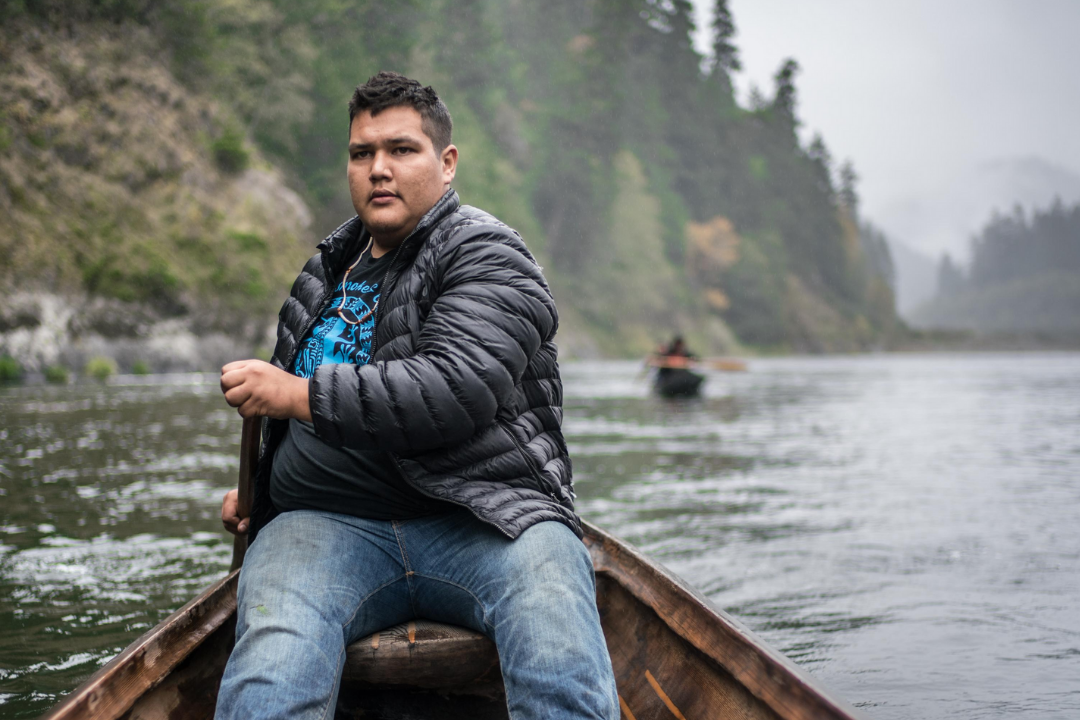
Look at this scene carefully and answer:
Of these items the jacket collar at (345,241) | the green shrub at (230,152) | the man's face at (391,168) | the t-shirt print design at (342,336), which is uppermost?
the green shrub at (230,152)

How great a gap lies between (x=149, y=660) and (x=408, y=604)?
63cm

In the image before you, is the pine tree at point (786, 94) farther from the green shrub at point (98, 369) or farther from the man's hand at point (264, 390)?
the man's hand at point (264, 390)

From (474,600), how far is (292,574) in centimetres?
41

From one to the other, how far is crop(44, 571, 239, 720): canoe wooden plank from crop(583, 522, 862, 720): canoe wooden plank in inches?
45.0

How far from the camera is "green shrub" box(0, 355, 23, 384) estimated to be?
18750 millimetres

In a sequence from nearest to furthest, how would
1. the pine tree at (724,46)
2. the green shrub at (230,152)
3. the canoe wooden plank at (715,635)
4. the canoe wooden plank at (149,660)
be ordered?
the canoe wooden plank at (715,635)
the canoe wooden plank at (149,660)
the green shrub at (230,152)
the pine tree at (724,46)

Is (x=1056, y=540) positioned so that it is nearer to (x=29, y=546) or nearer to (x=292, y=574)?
(x=292, y=574)

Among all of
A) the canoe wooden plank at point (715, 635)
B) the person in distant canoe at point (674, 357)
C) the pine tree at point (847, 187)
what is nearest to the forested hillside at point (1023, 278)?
the pine tree at point (847, 187)

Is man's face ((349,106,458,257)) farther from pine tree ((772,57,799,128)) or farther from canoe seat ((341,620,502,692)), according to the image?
pine tree ((772,57,799,128))

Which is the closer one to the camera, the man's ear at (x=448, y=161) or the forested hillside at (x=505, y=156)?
the man's ear at (x=448, y=161)

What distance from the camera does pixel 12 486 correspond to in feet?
22.3

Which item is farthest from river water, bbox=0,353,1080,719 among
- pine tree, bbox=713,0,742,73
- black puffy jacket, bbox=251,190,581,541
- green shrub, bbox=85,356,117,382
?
pine tree, bbox=713,0,742,73

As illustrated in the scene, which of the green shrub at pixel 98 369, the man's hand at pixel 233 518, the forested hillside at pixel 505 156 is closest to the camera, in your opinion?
the man's hand at pixel 233 518

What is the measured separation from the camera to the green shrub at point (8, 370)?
18.8 meters
